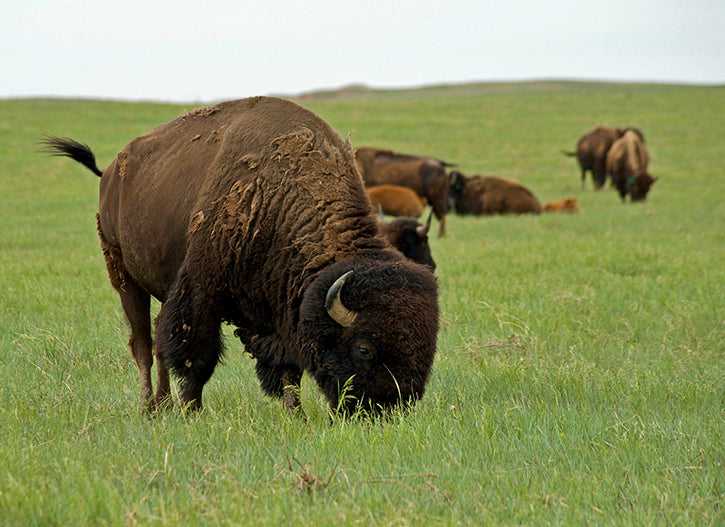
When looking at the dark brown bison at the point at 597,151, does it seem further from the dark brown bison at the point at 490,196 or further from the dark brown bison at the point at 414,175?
the dark brown bison at the point at 414,175

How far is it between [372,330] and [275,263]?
92cm

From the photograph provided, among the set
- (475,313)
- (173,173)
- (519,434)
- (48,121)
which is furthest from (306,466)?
(48,121)

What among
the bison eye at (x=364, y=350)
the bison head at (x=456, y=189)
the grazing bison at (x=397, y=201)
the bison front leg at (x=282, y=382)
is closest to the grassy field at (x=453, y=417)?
the bison front leg at (x=282, y=382)

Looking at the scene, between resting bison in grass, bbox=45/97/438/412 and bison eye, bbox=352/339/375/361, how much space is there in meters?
0.01

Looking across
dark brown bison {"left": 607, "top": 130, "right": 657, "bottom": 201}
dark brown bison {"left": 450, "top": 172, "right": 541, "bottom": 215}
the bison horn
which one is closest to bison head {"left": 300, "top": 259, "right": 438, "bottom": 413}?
the bison horn

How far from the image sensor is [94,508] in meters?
2.89

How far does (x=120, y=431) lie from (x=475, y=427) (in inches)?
77.9

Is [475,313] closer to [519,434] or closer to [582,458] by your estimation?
[519,434]

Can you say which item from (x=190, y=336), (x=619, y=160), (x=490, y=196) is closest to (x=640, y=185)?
(x=619, y=160)

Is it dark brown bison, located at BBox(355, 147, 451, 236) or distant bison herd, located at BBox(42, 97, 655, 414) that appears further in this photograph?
dark brown bison, located at BBox(355, 147, 451, 236)

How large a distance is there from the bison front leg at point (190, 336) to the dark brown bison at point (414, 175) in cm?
1359

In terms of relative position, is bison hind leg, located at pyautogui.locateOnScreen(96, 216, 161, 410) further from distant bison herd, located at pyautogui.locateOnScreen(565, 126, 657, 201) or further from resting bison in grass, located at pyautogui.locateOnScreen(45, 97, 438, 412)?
distant bison herd, located at pyautogui.locateOnScreen(565, 126, 657, 201)

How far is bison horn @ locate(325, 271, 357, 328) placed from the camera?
4250 mm

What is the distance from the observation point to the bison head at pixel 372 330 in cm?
423
